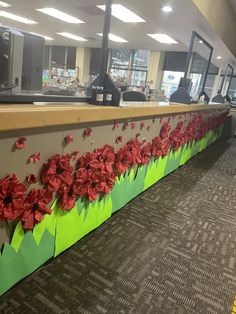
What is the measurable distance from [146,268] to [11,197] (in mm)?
990

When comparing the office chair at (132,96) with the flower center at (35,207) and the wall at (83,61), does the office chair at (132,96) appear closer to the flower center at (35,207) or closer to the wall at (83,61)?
the flower center at (35,207)

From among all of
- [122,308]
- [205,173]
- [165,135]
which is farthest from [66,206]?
[205,173]

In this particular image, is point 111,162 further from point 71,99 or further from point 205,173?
point 205,173

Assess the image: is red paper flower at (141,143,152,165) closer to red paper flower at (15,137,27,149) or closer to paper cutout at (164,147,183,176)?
paper cutout at (164,147,183,176)

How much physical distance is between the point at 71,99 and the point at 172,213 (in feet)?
4.64

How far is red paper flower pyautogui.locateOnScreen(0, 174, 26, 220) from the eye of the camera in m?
1.15

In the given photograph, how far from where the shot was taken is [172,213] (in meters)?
2.47

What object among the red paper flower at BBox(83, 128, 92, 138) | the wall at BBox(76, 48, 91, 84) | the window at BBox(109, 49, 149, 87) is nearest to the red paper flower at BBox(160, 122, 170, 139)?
the red paper flower at BBox(83, 128, 92, 138)

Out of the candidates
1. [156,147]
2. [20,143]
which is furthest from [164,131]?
[20,143]

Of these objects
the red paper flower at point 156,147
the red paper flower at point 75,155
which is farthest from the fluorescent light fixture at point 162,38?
the red paper flower at point 75,155

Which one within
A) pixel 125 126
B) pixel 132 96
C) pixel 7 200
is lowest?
pixel 7 200

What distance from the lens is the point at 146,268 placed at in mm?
1693

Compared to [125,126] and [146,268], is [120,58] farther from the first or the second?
[146,268]

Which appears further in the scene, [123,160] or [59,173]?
[123,160]
